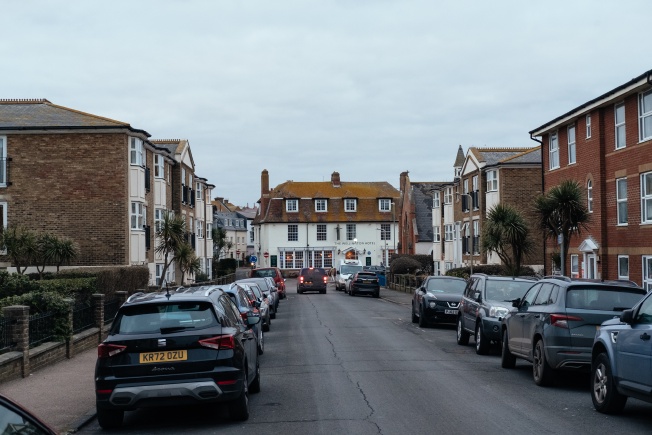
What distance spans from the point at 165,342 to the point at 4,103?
3275 cm

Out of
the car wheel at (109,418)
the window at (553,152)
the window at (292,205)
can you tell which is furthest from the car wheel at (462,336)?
the window at (292,205)

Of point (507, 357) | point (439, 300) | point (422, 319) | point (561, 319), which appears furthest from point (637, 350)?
point (422, 319)

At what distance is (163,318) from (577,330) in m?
6.01

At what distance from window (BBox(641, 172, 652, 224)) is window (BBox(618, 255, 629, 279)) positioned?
2053 millimetres

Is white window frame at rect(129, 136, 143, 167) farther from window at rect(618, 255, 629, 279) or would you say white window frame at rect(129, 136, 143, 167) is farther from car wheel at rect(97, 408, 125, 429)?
car wheel at rect(97, 408, 125, 429)

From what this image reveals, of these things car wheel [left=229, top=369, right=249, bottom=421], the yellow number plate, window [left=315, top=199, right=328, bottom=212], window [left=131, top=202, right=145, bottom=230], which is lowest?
car wheel [left=229, top=369, right=249, bottom=421]

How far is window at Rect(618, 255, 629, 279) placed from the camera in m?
27.8

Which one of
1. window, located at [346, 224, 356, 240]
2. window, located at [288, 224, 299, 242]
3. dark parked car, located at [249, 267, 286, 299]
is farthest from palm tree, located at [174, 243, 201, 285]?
window, located at [346, 224, 356, 240]

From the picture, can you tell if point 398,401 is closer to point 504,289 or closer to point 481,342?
point 481,342

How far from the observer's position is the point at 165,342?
9273 millimetres

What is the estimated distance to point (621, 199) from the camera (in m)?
28.1

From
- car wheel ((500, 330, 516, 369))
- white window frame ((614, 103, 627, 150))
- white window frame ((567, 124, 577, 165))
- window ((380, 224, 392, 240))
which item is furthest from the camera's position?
window ((380, 224, 392, 240))

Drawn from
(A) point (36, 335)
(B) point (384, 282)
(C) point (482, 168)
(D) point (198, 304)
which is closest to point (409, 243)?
(B) point (384, 282)

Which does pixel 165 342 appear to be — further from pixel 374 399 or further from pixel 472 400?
pixel 472 400
